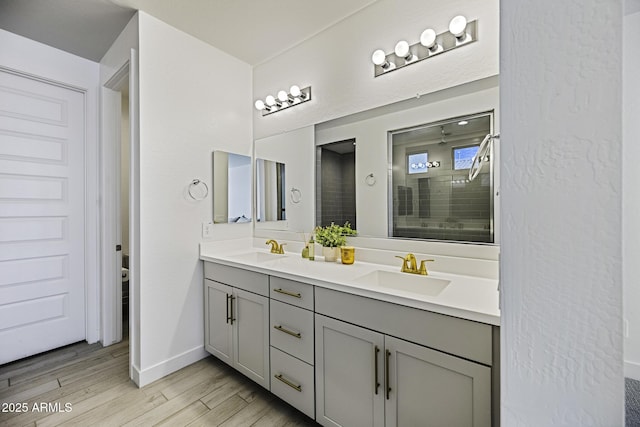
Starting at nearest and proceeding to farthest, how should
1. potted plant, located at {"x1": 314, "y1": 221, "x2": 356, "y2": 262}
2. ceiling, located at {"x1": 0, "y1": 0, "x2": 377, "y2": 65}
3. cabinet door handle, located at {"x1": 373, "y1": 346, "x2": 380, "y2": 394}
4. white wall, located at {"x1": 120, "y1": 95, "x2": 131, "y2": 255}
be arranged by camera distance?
cabinet door handle, located at {"x1": 373, "y1": 346, "x2": 380, "y2": 394}, ceiling, located at {"x1": 0, "y1": 0, "x2": 377, "y2": 65}, potted plant, located at {"x1": 314, "y1": 221, "x2": 356, "y2": 262}, white wall, located at {"x1": 120, "y1": 95, "x2": 131, "y2": 255}

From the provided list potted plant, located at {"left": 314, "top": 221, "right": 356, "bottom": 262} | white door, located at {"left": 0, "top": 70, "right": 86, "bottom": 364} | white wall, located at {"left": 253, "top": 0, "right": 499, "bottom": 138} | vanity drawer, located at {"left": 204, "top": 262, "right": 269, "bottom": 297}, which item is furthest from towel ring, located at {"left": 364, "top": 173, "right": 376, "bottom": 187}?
white door, located at {"left": 0, "top": 70, "right": 86, "bottom": 364}

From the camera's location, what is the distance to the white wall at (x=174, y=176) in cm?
196

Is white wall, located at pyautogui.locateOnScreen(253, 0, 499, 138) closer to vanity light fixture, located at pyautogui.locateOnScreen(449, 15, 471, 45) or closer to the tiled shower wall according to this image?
vanity light fixture, located at pyautogui.locateOnScreen(449, 15, 471, 45)

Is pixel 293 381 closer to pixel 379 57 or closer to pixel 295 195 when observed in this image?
pixel 295 195

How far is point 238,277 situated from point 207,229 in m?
0.60

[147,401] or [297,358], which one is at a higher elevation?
[297,358]

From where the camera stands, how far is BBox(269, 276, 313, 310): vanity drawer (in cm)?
152

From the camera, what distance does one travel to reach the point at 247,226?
2.65 meters

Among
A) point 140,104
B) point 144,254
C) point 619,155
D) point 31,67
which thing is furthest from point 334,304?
point 31,67

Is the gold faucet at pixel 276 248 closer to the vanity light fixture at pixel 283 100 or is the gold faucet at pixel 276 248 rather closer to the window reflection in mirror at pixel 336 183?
the window reflection in mirror at pixel 336 183

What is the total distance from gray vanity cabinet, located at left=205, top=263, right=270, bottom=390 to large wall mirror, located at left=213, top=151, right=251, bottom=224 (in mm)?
477

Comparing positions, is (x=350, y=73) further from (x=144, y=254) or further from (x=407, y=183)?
(x=144, y=254)

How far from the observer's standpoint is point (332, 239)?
1974mm

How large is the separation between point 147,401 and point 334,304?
140 cm
